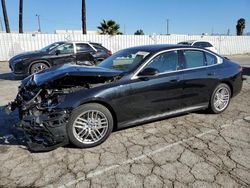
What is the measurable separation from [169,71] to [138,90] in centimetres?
80

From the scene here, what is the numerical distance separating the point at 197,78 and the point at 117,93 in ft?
5.92

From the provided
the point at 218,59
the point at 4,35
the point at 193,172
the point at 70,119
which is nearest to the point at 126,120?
the point at 70,119

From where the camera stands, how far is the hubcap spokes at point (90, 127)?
364 cm

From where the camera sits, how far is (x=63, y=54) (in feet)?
33.0

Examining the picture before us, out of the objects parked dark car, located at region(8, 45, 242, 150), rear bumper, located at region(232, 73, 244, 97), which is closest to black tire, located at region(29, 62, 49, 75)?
parked dark car, located at region(8, 45, 242, 150)

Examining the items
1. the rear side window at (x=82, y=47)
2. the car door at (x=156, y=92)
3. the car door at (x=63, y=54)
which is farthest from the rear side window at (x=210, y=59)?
the rear side window at (x=82, y=47)

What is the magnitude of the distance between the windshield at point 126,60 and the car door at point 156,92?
22 centimetres

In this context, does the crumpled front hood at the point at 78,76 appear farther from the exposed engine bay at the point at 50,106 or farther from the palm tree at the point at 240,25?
the palm tree at the point at 240,25

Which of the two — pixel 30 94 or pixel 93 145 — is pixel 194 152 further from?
pixel 30 94

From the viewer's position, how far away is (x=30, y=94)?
392 cm

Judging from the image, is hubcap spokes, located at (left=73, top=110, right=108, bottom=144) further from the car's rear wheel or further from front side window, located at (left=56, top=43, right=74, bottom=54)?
front side window, located at (left=56, top=43, right=74, bottom=54)

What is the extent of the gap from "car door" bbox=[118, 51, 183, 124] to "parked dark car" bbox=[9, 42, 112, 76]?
15.0 ft

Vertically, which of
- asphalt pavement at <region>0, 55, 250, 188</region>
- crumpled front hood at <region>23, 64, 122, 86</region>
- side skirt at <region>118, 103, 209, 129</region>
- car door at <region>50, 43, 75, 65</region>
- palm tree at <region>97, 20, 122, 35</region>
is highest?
palm tree at <region>97, 20, 122, 35</region>

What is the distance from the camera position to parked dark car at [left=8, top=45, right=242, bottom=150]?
11.5ft
